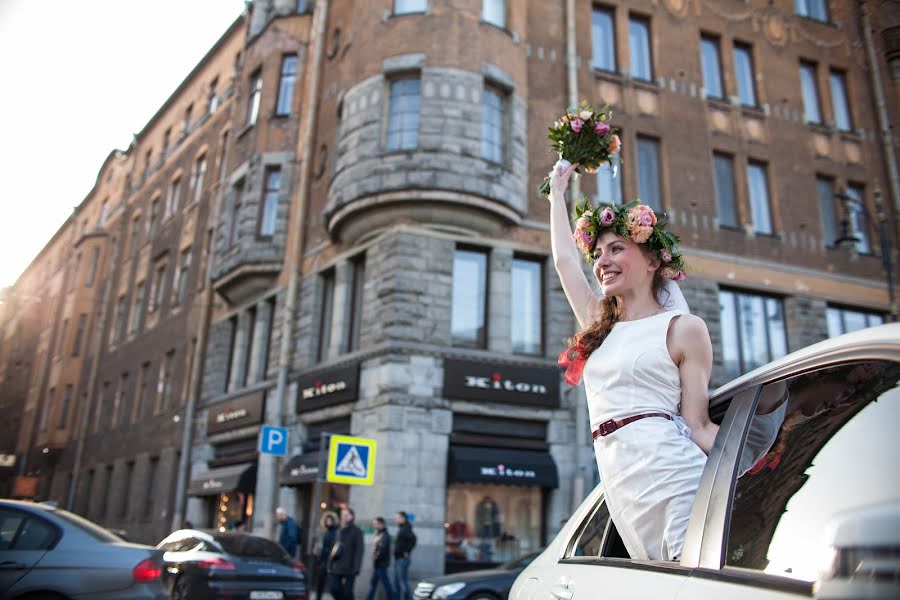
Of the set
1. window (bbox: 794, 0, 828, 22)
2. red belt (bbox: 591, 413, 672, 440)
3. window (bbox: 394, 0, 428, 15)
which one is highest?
window (bbox: 794, 0, 828, 22)

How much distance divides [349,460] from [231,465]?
37.6 feet

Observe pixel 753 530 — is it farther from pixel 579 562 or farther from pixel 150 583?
pixel 150 583

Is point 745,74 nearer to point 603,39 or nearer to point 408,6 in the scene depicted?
point 603,39

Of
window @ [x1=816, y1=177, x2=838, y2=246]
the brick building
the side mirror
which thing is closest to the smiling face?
the side mirror

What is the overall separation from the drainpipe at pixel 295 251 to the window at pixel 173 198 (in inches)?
464

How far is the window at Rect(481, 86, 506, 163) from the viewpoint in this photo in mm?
17984

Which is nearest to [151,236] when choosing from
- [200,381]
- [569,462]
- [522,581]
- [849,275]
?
[200,381]

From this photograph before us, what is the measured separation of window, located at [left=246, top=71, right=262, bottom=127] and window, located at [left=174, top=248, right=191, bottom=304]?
701 centimetres

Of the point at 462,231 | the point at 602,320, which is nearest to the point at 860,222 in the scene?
the point at 462,231

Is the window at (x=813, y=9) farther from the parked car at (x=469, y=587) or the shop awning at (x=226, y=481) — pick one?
the shop awning at (x=226, y=481)

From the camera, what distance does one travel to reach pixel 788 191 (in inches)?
845

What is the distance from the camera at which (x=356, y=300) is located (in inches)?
735

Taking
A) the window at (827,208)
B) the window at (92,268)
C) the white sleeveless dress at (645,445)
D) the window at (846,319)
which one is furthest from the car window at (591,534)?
the window at (92,268)

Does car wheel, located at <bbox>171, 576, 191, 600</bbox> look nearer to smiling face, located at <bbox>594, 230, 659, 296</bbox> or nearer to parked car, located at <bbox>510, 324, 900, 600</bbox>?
smiling face, located at <bbox>594, 230, 659, 296</bbox>
